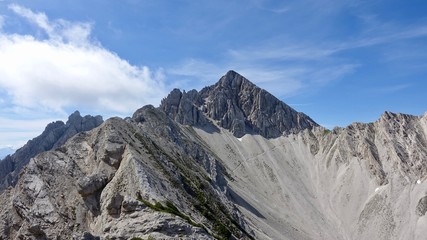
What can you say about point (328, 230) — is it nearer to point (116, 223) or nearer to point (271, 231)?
point (271, 231)

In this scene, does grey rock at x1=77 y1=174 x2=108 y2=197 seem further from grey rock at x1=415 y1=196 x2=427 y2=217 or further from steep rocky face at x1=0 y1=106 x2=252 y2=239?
grey rock at x1=415 y1=196 x2=427 y2=217

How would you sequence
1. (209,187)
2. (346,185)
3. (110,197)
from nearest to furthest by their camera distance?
1. (110,197)
2. (209,187)
3. (346,185)

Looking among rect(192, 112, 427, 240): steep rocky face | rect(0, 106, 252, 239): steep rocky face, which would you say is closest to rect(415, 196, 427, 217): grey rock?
rect(192, 112, 427, 240): steep rocky face

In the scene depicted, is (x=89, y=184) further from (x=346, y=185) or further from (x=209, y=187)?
(x=346, y=185)

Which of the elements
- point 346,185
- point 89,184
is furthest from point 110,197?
Answer: point 346,185

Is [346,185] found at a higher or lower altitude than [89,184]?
higher

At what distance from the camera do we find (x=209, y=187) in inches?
4136

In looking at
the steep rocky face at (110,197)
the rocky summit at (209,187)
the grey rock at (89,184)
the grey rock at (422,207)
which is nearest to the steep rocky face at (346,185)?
the grey rock at (422,207)

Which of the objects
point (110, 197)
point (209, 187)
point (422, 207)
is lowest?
point (110, 197)

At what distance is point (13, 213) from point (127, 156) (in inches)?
937

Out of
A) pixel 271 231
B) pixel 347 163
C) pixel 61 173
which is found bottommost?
pixel 271 231

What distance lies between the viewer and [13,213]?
74.4 m

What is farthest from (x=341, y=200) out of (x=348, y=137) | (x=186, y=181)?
(x=186, y=181)

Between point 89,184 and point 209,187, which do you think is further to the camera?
point 209,187
